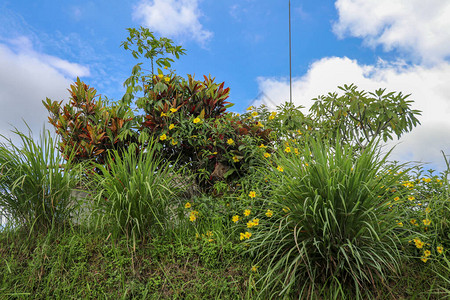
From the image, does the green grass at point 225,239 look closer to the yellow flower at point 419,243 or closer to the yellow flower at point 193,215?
the yellow flower at point 193,215

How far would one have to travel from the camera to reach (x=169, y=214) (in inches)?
128

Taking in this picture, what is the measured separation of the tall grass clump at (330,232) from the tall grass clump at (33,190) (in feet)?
6.54

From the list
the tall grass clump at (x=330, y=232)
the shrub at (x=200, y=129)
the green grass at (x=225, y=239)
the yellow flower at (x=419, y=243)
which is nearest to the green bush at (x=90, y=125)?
the shrub at (x=200, y=129)

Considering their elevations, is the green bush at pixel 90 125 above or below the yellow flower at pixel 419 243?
above

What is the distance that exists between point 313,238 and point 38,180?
266 cm

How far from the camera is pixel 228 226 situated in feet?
10.7

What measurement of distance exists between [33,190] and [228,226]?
1.95 metres

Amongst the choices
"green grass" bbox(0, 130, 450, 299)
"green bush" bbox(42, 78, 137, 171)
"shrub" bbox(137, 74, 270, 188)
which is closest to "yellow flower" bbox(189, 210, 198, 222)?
"green grass" bbox(0, 130, 450, 299)

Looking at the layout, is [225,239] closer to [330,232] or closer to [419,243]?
[330,232]

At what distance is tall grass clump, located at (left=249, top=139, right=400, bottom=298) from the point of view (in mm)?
2523

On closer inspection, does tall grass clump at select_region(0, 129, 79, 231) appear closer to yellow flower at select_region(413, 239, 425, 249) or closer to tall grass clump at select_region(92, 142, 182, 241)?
tall grass clump at select_region(92, 142, 182, 241)

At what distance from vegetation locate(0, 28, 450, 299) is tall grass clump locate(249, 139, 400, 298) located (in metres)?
0.01

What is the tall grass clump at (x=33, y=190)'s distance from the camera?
329 centimetres

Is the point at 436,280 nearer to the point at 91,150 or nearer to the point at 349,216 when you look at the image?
the point at 349,216
